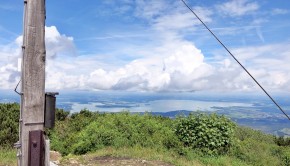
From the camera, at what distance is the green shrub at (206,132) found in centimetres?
1232

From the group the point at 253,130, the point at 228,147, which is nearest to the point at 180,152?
→ the point at 228,147

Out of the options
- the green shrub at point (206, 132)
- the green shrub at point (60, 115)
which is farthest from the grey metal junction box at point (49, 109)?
the green shrub at point (60, 115)

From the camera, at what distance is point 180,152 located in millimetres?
11734

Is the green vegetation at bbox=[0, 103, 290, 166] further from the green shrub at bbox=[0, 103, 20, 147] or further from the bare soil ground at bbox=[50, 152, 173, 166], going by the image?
the bare soil ground at bbox=[50, 152, 173, 166]

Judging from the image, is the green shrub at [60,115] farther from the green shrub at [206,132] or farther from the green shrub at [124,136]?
the green shrub at [206,132]

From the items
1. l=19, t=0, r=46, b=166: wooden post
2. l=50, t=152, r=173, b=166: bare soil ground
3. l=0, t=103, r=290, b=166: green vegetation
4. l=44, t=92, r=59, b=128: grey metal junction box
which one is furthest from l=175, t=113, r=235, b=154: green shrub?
l=19, t=0, r=46, b=166: wooden post

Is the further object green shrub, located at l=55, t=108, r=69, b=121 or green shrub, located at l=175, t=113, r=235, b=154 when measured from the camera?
green shrub, located at l=55, t=108, r=69, b=121

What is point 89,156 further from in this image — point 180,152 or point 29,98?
point 29,98

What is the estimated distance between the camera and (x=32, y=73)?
13.3 feet

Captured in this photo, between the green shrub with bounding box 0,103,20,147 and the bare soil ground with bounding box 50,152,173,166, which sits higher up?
the green shrub with bounding box 0,103,20,147

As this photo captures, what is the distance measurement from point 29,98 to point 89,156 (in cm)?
705

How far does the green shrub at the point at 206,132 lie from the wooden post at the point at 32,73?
885 cm

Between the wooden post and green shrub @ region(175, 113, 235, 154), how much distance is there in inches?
348

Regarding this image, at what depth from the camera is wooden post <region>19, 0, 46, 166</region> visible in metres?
4.05
